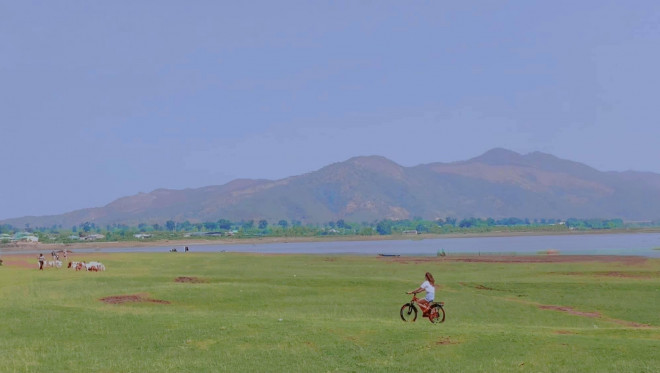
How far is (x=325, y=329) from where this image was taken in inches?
1243

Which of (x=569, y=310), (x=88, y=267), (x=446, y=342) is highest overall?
(x=88, y=267)

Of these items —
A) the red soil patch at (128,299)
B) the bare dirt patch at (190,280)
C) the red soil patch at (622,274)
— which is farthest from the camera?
the red soil patch at (622,274)

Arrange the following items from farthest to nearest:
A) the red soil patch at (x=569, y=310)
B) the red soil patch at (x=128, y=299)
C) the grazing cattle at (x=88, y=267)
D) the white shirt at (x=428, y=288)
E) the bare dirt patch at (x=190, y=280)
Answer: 1. the grazing cattle at (x=88, y=267)
2. the bare dirt patch at (x=190, y=280)
3. the red soil patch at (x=128, y=299)
4. the red soil patch at (x=569, y=310)
5. the white shirt at (x=428, y=288)

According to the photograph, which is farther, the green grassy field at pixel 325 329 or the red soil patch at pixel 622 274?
the red soil patch at pixel 622 274

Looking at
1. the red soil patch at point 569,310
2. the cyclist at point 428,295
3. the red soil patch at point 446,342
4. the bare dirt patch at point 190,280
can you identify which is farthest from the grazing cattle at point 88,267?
the red soil patch at point 446,342

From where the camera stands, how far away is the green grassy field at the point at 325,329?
25906 millimetres

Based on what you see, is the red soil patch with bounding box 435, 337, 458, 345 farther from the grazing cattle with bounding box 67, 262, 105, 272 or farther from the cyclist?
the grazing cattle with bounding box 67, 262, 105, 272

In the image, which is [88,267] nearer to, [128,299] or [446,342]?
[128,299]

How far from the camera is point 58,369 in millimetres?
25828

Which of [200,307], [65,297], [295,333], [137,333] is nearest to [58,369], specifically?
[137,333]

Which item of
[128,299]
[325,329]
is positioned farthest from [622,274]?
[325,329]

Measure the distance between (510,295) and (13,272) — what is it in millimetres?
47470

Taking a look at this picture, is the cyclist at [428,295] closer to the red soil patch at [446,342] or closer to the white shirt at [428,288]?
the white shirt at [428,288]

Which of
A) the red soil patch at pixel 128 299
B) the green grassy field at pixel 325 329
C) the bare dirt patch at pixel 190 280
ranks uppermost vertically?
the bare dirt patch at pixel 190 280
